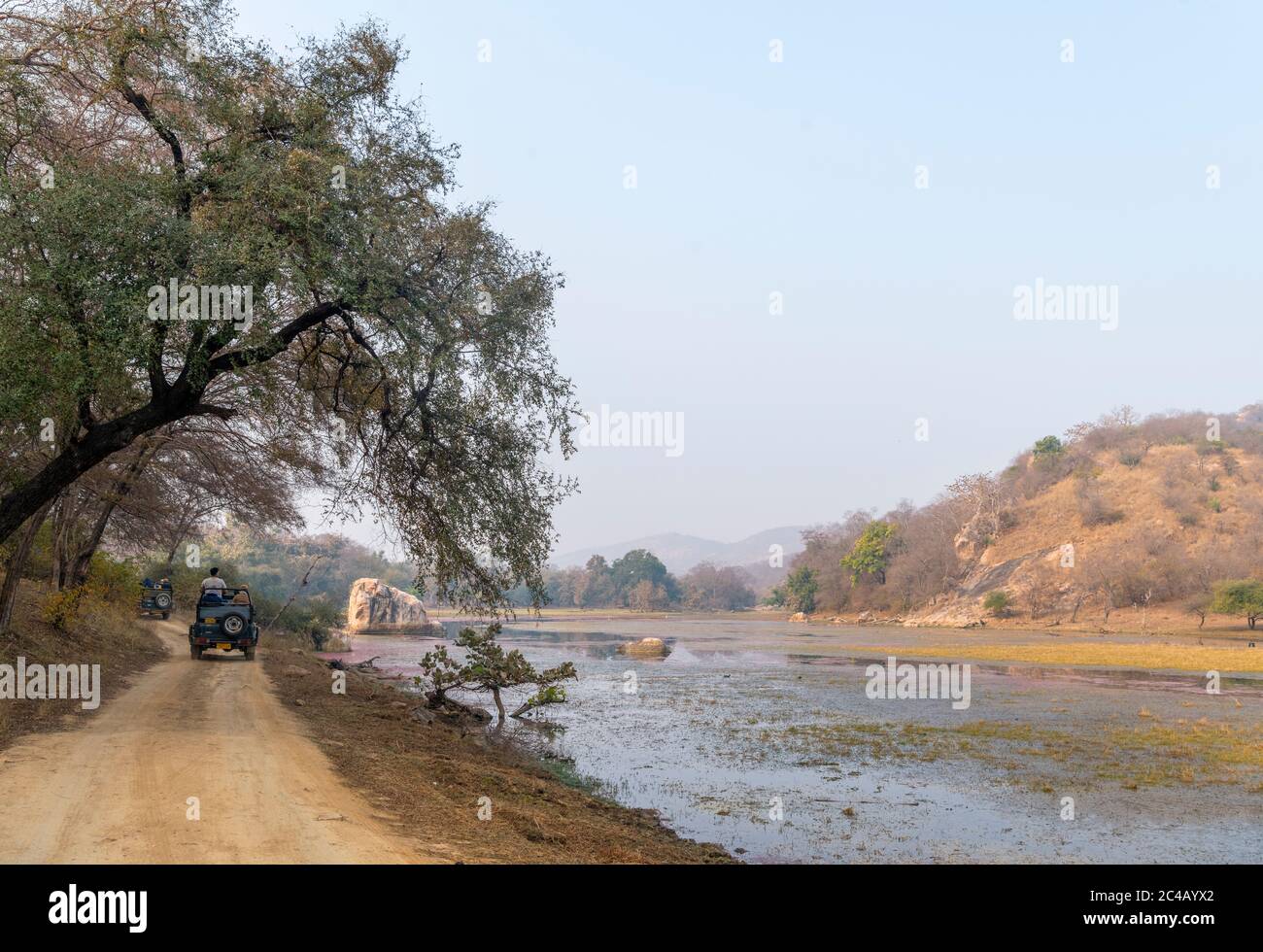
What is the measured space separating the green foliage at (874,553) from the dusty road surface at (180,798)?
329 ft

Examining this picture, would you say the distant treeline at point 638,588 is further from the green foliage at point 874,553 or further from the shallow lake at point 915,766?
the shallow lake at point 915,766

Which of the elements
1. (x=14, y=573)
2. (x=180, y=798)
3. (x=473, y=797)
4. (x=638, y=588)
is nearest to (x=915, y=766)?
(x=473, y=797)

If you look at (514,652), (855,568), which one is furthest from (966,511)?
(514,652)

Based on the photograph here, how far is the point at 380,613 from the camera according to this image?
6700 centimetres

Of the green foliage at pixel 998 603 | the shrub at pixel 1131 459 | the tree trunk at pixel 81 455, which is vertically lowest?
the green foliage at pixel 998 603

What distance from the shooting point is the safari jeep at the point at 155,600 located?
38875 millimetres

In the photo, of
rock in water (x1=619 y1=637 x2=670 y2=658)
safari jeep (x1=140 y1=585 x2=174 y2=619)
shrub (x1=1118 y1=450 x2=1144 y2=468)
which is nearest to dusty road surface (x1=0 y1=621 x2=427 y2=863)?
safari jeep (x1=140 y1=585 x2=174 y2=619)

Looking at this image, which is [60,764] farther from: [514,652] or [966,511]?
[966,511]

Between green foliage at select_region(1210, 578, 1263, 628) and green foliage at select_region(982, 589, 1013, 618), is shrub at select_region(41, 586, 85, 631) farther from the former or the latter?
green foliage at select_region(982, 589, 1013, 618)

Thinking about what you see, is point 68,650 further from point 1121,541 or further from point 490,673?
point 1121,541

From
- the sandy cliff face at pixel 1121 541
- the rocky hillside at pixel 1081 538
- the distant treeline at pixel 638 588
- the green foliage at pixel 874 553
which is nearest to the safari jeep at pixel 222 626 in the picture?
the rocky hillside at pixel 1081 538
